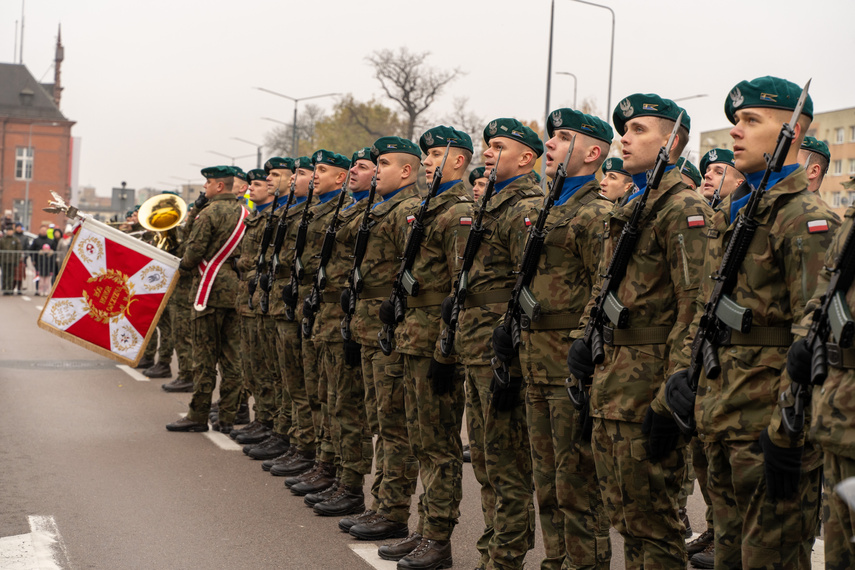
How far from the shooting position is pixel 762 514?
360cm

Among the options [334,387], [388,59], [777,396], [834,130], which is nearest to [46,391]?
[334,387]

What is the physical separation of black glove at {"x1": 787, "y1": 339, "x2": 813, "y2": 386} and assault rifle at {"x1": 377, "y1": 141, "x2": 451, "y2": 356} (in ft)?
9.81

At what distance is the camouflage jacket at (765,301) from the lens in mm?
3600

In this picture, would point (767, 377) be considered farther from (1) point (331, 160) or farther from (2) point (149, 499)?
(1) point (331, 160)

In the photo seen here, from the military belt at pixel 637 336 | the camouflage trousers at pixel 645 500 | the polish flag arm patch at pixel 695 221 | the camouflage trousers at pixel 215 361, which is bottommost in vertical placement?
the camouflage trousers at pixel 215 361

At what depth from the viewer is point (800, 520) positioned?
360 cm

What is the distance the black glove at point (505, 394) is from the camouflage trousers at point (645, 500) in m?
1.00

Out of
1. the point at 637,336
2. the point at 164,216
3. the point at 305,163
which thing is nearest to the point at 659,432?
the point at 637,336

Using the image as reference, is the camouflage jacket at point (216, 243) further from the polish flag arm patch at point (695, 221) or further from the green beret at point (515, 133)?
the polish flag arm patch at point (695, 221)

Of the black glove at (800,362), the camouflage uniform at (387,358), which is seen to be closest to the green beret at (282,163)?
the camouflage uniform at (387,358)

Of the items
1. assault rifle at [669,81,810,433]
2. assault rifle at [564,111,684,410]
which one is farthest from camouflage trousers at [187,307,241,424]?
assault rifle at [669,81,810,433]

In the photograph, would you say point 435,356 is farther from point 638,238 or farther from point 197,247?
point 197,247

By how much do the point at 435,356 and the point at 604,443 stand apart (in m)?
1.62

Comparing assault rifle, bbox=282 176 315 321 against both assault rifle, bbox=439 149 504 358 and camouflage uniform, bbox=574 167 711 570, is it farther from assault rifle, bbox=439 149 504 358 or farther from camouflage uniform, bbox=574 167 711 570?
camouflage uniform, bbox=574 167 711 570
